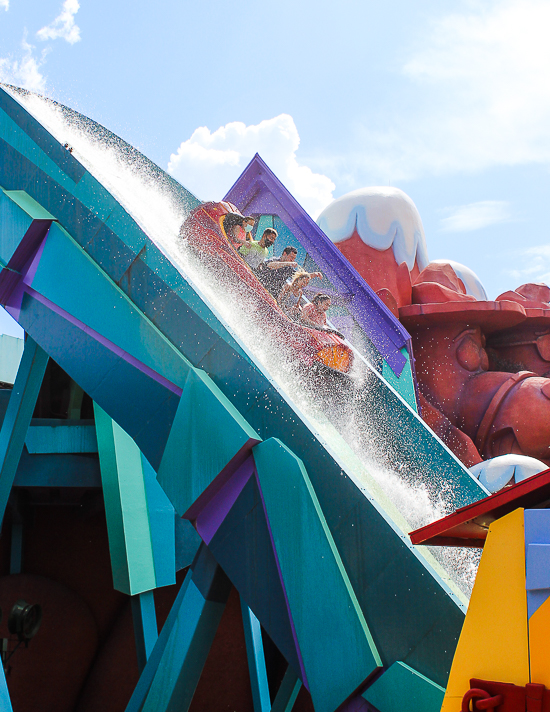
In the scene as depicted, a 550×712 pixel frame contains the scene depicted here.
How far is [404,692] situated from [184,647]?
158 centimetres

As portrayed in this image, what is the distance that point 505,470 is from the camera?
9172 millimetres

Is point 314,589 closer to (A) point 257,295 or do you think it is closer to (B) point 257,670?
(A) point 257,295

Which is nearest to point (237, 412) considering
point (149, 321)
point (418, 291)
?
point (149, 321)

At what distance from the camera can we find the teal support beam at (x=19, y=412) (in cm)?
607

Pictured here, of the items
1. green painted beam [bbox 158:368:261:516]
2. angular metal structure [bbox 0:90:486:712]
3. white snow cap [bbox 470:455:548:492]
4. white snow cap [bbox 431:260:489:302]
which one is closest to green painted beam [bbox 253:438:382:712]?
angular metal structure [bbox 0:90:486:712]

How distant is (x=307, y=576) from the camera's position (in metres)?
3.27

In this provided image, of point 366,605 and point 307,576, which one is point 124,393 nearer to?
point 307,576

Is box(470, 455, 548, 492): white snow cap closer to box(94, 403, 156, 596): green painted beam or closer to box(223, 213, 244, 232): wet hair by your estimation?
box(94, 403, 156, 596): green painted beam

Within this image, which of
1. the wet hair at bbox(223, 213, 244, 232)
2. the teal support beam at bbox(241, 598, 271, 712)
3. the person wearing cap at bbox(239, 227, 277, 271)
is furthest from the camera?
the person wearing cap at bbox(239, 227, 277, 271)

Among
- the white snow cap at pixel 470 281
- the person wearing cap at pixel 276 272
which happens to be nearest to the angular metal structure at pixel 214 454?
the person wearing cap at pixel 276 272

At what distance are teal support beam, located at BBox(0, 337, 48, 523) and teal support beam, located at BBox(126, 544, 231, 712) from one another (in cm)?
294

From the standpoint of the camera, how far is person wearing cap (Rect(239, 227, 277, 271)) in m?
7.37

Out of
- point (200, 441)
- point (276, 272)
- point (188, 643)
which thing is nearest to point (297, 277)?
point (276, 272)

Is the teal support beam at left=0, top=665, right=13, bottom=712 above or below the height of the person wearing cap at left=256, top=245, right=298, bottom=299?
below
